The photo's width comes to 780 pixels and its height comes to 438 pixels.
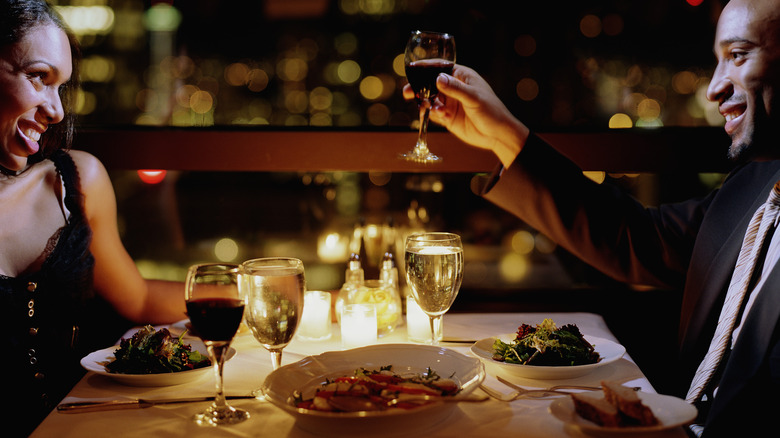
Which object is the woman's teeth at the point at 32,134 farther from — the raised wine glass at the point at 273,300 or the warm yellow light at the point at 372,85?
the warm yellow light at the point at 372,85

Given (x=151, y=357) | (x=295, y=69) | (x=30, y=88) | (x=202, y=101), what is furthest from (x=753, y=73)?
(x=202, y=101)

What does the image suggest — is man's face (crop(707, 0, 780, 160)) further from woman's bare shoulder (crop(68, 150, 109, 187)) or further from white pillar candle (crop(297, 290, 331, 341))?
Answer: woman's bare shoulder (crop(68, 150, 109, 187))

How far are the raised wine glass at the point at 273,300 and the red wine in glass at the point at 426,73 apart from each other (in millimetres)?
693

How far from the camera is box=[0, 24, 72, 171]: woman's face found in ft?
5.30

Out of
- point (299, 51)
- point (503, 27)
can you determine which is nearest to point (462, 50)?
point (503, 27)

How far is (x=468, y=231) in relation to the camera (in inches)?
187

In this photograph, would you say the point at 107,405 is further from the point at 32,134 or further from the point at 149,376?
the point at 32,134

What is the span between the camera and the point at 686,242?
1.96 metres

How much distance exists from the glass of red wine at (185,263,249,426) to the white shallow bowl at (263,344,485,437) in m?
0.08

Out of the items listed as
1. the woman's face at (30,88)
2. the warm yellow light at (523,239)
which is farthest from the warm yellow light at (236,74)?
the woman's face at (30,88)

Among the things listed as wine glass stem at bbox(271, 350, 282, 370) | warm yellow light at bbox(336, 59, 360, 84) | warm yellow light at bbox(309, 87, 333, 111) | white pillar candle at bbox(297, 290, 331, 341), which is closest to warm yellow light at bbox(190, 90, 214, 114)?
warm yellow light at bbox(309, 87, 333, 111)

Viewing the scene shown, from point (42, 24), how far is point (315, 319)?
104 centimetres

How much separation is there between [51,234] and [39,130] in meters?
0.29

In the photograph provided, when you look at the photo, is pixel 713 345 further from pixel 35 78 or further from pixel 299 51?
pixel 299 51
